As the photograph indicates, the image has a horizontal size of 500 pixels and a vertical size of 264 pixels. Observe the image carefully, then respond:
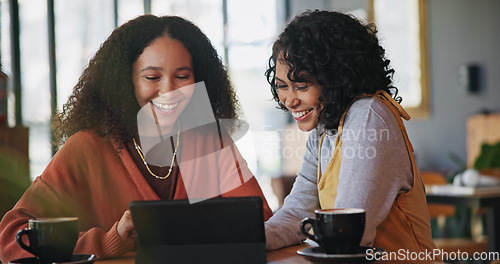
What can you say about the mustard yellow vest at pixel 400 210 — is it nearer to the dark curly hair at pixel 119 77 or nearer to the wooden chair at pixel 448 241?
the dark curly hair at pixel 119 77

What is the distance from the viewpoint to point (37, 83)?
4891 mm

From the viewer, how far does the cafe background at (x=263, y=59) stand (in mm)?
4832

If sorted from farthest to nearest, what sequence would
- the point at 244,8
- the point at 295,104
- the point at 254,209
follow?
the point at 244,8 → the point at 295,104 → the point at 254,209

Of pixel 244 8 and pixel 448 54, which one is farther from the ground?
pixel 244 8

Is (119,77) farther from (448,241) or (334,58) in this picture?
(448,241)

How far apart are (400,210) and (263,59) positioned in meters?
5.60

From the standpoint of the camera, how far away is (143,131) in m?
1.64

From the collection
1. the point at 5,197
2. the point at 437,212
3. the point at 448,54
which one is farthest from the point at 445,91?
the point at 5,197

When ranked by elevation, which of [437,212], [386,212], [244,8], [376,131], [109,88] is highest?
[244,8]

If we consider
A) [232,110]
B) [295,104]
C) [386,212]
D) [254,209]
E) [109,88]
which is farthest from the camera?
[232,110]

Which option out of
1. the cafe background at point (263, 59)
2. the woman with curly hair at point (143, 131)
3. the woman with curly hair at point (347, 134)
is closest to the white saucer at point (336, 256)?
the woman with curly hair at point (347, 134)

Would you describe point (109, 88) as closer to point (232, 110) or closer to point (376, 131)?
point (232, 110)

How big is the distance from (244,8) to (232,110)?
5038 mm

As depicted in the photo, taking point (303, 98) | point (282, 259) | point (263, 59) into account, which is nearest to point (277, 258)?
point (282, 259)
